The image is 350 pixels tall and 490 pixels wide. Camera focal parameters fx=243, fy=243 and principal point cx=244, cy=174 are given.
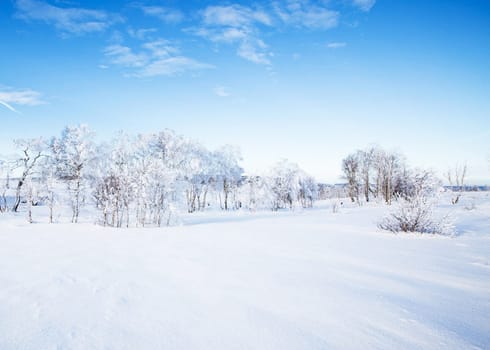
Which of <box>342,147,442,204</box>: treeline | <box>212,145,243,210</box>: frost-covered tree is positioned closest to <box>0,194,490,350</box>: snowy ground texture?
<box>212,145,243,210</box>: frost-covered tree

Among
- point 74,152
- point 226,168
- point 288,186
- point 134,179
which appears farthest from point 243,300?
point 288,186

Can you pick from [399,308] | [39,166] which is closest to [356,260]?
[399,308]

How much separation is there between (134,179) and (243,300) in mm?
15408

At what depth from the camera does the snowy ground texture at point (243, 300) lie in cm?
255

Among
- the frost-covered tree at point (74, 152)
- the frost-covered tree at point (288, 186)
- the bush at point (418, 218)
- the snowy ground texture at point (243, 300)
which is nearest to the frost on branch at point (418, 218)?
the bush at point (418, 218)

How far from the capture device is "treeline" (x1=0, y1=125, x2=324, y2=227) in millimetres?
16812

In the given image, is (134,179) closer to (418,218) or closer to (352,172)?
(418,218)

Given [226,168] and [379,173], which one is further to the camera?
[379,173]

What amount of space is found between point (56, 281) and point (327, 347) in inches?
176

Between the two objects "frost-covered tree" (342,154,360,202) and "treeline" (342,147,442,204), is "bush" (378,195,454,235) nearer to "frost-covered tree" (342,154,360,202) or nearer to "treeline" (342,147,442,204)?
"treeline" (342,147,442,204)

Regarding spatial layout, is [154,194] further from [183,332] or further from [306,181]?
[306,181]

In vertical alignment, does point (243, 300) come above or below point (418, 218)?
below

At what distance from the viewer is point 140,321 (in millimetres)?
2893

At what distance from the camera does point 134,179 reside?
1681cm
